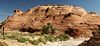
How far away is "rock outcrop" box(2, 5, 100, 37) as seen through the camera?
285 ft

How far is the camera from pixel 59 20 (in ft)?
322

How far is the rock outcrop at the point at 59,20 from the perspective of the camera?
8675cm

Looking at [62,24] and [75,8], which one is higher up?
[75,8]

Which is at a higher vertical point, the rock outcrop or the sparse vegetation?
the rock outcrop

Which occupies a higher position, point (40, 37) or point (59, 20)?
point (59, 20)

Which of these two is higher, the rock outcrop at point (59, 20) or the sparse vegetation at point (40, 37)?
the rock outcrop at point (59, 20)

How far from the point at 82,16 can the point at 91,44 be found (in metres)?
71.9

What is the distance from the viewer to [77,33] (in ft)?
273

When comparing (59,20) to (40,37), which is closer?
(40,37)

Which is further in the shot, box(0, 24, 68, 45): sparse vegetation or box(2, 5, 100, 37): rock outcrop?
box(2, 5, 100, 37): rock outcrop

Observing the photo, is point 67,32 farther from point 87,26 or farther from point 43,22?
point 43,22

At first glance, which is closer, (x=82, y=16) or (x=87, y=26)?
(x=87, y=26)

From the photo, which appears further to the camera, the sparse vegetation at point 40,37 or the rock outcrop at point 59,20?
the rock outcrop at point 59,20

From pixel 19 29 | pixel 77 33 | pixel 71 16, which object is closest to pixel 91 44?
pixel 77 33
